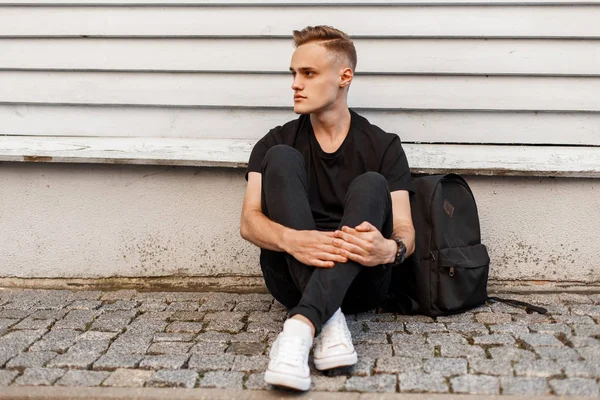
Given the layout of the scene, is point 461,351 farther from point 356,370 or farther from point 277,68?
point 277,68

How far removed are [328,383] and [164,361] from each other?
80 cm

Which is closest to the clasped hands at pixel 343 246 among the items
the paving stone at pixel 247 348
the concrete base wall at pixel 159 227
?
the paving stone at pixel 247 348

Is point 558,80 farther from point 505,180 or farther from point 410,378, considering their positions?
point 410,378

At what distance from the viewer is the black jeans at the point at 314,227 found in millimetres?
3559

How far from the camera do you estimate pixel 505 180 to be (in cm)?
490

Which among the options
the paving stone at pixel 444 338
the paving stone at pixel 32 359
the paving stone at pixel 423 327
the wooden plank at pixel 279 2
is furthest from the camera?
the wooden plank at pixel 279 2

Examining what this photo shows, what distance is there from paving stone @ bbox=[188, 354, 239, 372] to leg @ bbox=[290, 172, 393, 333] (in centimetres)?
42

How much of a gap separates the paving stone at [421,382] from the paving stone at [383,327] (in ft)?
2.16

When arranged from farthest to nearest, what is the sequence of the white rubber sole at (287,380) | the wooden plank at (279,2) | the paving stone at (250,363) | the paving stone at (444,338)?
the wooden plank at (279,2)
the paving stone at (444,338)
the paving stone at (250,363)
the white rubber sole at (287,380)

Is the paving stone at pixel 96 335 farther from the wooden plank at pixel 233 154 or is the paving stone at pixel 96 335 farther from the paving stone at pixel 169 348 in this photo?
the wooden plank at pixel 233 154

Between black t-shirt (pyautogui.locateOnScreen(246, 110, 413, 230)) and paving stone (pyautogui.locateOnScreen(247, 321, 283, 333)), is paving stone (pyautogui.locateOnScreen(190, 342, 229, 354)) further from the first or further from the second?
black t-shirt (pyautogui.locateOnScreen(246, 110, 413, 230))

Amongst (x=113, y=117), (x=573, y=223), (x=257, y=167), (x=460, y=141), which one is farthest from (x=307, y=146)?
(x=573, y=223)

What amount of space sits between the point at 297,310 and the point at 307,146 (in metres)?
1.16

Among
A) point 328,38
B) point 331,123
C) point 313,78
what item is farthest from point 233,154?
point 328,38
